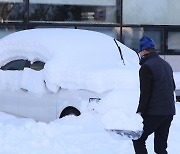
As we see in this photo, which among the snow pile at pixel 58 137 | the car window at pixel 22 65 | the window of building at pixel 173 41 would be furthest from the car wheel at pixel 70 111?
the window of building at pixel 173 41

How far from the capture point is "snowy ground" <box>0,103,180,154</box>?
6.82 meters

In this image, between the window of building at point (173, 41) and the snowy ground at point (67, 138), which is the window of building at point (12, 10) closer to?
the window of building at point (173, 41)

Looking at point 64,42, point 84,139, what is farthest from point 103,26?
point 84,139

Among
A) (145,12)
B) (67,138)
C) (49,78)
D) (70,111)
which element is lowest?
(67,138)

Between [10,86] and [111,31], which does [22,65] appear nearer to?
[10,86]

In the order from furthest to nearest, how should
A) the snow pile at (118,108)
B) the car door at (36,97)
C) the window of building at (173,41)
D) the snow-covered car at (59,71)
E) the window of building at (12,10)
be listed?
the window of building at (173,41), the window of building at (12,10), the car door at (36,97), the snow-covered car at (59,71), the snow pile at (118,108)

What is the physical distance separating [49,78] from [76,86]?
58 centimetres

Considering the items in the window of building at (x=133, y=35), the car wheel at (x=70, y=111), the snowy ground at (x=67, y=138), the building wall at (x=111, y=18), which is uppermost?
the building wall at (x=111, y=18)

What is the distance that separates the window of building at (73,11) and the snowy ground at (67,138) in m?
7.13

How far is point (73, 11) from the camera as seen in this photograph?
15414mm

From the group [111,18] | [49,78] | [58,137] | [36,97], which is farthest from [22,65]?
[111,18]

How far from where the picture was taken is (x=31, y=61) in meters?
9.26

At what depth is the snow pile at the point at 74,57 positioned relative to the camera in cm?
827

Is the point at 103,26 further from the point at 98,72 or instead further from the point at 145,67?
the point at 145,67
